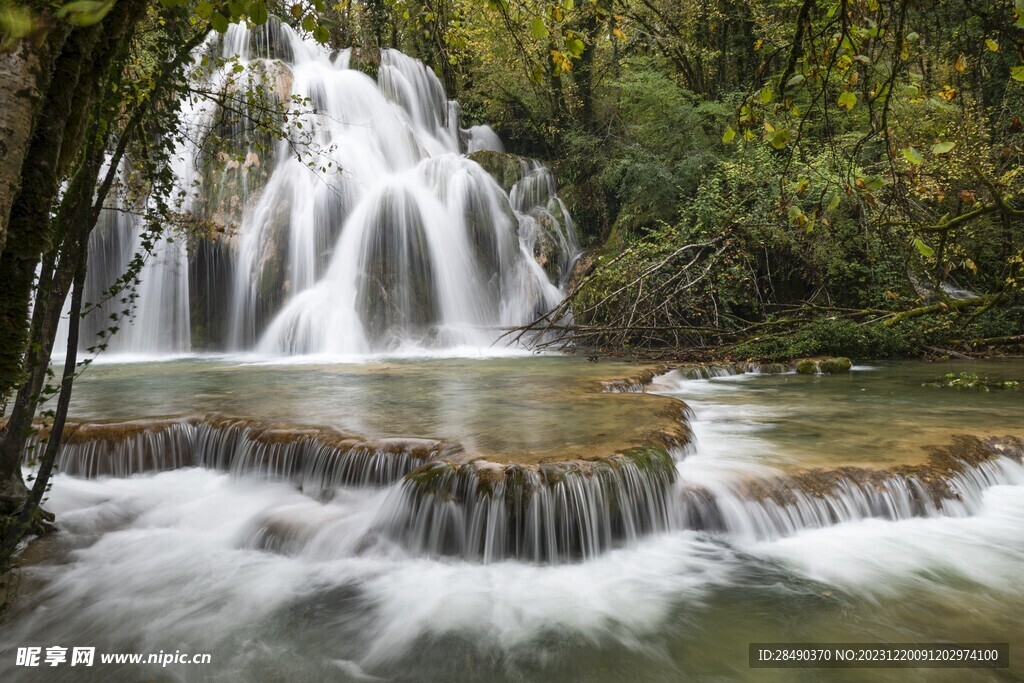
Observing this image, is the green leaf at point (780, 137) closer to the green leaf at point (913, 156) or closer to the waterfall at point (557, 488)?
the green leaf at point (913, 156)

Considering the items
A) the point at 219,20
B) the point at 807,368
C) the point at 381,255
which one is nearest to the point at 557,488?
the point at 219,20

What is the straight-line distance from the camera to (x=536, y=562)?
3.93 m

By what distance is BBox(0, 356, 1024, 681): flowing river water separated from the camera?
3.14m

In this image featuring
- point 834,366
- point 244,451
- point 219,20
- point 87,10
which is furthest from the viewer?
point 834,366

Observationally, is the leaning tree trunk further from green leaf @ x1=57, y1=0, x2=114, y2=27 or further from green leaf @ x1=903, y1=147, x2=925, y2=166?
green leaf @ x1=903, y1=147, x2=925, y2=166

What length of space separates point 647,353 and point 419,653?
9117 mm

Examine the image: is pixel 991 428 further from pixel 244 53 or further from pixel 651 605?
pixel 244 53

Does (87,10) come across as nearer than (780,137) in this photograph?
Yes

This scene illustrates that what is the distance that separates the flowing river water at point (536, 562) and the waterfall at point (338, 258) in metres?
8.71

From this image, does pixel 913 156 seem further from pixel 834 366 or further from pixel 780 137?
pixel 834 366

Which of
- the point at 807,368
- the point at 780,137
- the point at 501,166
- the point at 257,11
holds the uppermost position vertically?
the point at 501,166

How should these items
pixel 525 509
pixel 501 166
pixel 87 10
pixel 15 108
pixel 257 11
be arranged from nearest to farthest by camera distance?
pixel 87 10
pixel 15 108
pixel 257 11
pixel 525 509
pixel 501 166

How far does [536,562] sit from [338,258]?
42.3 feet

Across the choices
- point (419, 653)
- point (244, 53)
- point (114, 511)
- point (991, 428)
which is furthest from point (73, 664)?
point (244, 53)
